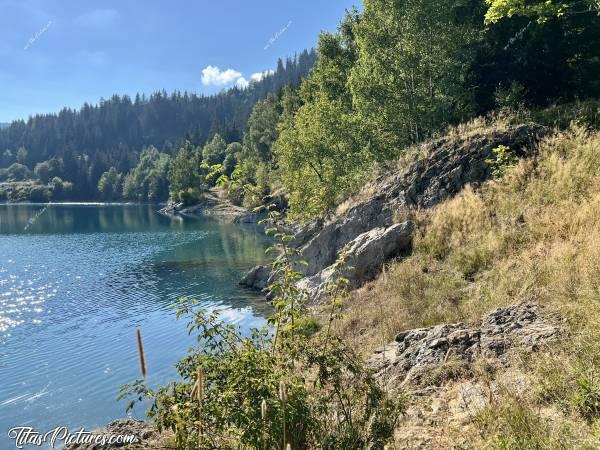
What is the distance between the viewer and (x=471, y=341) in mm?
8164

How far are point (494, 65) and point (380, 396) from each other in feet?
99.2

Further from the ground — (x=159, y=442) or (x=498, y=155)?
(x=498, y=155)

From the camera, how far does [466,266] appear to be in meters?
13.4

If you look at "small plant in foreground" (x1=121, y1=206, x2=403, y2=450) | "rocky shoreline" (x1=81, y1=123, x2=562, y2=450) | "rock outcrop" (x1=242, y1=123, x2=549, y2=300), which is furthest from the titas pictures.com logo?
"rock outcrop" (x1=242, y1=123, x2=549, y2=300)

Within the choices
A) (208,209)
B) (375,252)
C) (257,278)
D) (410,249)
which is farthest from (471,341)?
(208,209)

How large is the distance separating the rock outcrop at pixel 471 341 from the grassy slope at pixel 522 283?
0.40 meters

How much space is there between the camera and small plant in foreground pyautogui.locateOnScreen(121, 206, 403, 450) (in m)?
4.36

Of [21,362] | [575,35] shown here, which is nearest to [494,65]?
[575,35]

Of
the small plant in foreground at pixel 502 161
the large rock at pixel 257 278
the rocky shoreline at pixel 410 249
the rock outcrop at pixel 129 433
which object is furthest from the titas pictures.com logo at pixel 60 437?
the large rock at pixel 257 278

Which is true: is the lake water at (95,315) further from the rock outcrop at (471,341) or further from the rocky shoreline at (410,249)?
the rock outcrop at (471,341)

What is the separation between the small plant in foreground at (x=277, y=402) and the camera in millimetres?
4363

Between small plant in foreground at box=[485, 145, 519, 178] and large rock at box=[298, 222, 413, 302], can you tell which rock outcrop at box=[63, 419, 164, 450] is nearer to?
large rock at box=[298, 222, 413, 302]

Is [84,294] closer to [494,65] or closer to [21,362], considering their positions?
[21,362]

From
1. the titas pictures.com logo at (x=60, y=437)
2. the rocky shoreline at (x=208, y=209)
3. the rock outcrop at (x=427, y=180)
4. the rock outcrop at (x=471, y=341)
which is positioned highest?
the rocky shoreline at (x=208, y=209)
